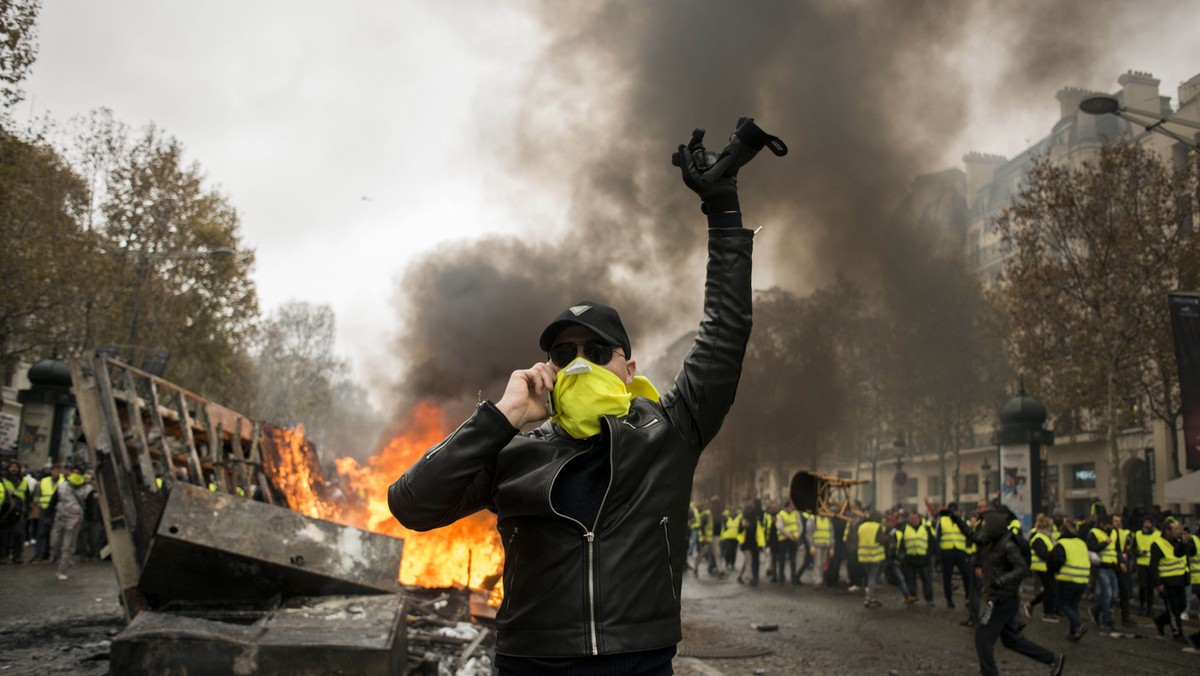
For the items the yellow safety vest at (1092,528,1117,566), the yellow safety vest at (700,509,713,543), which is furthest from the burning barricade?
the yellow safety vest at (700,509,713,543)

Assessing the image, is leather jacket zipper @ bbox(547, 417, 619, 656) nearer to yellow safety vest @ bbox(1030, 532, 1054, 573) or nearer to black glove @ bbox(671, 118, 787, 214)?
black glove @ bbox(671, 118, 787, 214)

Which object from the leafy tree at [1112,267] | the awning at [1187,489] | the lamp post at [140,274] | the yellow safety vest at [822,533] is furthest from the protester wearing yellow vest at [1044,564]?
the lamp post at [140,274]

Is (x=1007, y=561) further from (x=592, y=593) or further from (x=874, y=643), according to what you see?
(x=592, y=593)

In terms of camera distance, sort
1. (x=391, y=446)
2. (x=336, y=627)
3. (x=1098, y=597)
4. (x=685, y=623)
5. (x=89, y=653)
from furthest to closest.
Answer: (x=391, y=446), (x=1098, y=597), (x=685, y=623), (x=89, y=653), (x=336, y=627)

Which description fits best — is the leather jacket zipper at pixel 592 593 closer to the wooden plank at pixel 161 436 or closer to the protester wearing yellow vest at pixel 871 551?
the wooden plank at pixel 161 436

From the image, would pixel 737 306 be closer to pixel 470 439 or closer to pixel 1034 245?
pixel 470 439

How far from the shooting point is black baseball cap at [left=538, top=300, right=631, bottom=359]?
2.19 m

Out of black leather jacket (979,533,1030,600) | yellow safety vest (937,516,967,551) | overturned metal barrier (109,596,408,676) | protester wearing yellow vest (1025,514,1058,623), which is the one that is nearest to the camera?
overturned metal barrier (109,596,408,676)

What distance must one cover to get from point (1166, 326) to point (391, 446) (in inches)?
731

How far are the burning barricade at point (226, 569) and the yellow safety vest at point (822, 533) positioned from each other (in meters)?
10.3

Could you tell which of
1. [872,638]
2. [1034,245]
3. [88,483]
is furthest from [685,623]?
[1034,245]

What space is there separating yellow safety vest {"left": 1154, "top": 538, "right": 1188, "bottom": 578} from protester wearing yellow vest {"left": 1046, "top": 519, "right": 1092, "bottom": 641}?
→ 34.8 inches

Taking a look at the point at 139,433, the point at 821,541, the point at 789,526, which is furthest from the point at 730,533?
the point at 139,433

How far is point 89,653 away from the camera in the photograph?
7.76 meters
